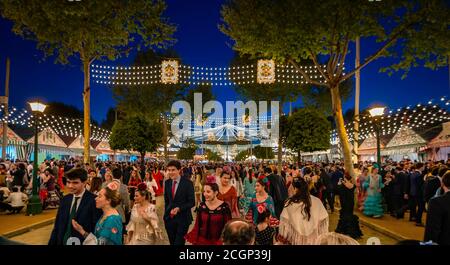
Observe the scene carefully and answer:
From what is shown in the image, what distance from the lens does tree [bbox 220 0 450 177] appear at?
46.8 feet

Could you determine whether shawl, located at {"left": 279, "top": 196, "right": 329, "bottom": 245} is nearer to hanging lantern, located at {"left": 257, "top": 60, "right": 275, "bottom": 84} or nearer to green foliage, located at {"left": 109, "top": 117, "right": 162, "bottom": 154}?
hanging lantern, located at {"left": 257, "top": 60, "right": 275, "bottom": 84}

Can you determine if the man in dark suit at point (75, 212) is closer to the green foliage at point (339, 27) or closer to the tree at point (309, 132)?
the green foliage at point (339, 27)

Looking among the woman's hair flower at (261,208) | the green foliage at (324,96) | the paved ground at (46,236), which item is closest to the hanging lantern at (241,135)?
the green foliage at (324,96)

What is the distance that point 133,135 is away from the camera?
2944 cm

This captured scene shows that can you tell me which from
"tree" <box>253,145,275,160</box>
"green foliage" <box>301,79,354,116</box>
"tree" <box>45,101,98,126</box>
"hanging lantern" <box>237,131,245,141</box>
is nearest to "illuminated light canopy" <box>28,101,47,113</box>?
"green foliage" <box>301,79,354,116</box>

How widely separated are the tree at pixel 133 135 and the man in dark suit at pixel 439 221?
86.8 ft

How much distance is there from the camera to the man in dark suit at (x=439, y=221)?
4.06 meters

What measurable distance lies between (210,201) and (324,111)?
4069 cm

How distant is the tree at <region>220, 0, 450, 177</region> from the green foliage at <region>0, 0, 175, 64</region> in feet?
15.0

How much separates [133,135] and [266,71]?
11434 mm

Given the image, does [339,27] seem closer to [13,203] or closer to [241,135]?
[13,203]
